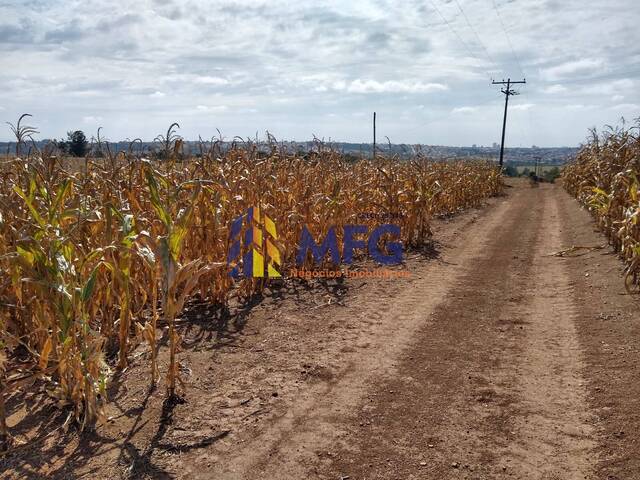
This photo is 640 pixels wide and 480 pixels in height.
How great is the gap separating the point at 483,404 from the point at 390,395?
657 millimetres

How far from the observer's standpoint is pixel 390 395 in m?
3.62

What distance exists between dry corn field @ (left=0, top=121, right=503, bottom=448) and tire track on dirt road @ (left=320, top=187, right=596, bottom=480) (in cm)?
151

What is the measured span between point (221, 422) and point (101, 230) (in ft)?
6.68

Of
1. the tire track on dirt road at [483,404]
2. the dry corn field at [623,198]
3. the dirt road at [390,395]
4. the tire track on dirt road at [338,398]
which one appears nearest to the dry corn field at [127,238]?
the dirt road at [390,395]

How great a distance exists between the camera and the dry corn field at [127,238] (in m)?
3.08

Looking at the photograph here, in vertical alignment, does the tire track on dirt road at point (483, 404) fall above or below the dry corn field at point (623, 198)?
below

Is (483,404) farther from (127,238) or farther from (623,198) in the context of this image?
(623,198)

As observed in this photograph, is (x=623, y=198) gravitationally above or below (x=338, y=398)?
above

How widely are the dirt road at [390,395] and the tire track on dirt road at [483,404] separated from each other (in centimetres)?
1

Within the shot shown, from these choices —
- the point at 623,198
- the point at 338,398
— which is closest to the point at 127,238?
the point at 338,398

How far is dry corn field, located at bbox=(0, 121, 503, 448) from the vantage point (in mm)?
3078

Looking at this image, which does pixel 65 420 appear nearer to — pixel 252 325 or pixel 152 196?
pixel 152 196

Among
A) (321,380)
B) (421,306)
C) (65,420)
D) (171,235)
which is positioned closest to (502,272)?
(421,306)

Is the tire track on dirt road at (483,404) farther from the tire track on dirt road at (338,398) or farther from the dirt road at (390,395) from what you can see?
the tire track on dirt road at (338,398)
